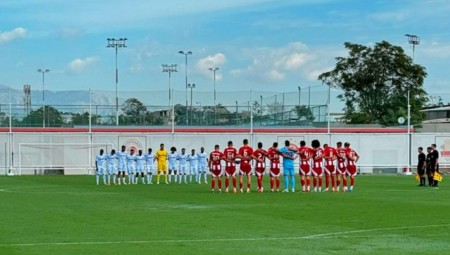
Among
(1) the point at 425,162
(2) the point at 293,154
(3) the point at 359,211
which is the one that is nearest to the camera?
(3) the point at 359,211

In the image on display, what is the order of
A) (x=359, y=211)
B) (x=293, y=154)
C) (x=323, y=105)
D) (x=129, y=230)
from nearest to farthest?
(x=129, y=230)
(x=359, y=211)
(x=293, y=154)
(x=323, y=105)

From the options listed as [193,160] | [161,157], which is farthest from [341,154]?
→ [161,157]

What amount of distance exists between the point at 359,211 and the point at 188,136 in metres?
35.6

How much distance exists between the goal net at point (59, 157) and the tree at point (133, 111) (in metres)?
5.61

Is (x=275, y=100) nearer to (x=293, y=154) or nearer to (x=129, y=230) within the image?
(x=293, y=154)

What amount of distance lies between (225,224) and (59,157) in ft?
130

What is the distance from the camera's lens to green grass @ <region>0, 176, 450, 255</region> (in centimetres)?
1559

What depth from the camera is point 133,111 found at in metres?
63.7

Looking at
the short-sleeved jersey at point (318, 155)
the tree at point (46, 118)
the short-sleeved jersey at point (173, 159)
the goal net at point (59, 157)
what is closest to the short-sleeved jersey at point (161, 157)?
the short-sleeved jersey at point (173, 159)

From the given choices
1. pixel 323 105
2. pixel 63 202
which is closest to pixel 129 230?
pixel 63 202

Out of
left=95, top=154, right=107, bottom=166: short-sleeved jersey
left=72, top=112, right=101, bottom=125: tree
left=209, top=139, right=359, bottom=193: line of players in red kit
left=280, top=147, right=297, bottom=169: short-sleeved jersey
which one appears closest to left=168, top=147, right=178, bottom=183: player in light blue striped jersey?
left=95, top=154, right=107, bottom=166: short-sleeved jersey

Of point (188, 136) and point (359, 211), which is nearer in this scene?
point (359, 211)

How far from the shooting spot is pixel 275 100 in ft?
211

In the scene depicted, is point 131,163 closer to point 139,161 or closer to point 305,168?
point 139,161
